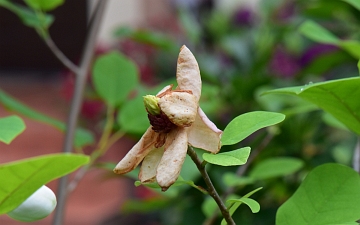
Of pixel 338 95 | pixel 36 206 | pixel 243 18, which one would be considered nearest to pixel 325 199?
pixel 338 95

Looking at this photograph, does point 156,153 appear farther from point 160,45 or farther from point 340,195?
point 160,45

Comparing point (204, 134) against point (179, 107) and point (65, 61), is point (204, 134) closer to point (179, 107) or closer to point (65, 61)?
point (179, 107)

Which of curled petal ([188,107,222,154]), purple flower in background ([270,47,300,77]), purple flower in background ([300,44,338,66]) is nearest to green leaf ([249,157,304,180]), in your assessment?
curled petal ([188,107,222,154])

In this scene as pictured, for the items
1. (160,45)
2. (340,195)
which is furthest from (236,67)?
(340,195)

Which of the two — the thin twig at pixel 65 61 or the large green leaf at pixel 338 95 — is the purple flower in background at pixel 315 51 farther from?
the large green leaf at pixel 338 95

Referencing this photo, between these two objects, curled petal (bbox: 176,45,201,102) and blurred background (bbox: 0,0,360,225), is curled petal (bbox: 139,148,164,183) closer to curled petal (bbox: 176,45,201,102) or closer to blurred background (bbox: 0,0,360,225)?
curled petal (bbox: 176,45,201,102)

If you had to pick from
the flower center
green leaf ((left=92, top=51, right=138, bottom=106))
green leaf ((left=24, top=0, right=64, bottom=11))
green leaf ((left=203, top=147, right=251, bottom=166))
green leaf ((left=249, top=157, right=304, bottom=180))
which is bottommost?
green leaf ((left=249, top=157, right=304, bottom=180))
